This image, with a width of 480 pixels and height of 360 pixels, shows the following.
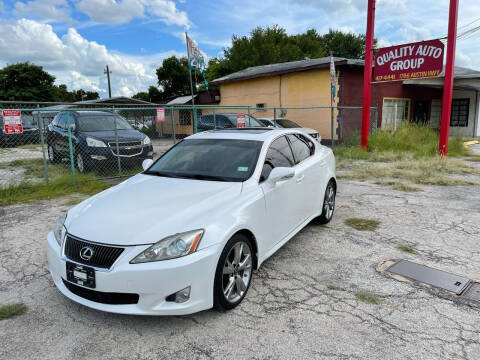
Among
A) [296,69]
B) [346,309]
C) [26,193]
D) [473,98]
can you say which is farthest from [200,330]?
[473,98]

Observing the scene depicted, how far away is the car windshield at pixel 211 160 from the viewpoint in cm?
372

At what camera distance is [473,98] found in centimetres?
2211

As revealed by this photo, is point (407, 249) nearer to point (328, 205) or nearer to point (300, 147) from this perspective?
point (328, 205)

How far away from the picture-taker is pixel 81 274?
2725 mm

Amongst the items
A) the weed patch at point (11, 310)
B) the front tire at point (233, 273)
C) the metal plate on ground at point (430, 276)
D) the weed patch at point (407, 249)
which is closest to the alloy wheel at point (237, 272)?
the front tire at point (233, 273)

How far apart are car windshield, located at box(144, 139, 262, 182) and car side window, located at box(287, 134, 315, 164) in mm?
715

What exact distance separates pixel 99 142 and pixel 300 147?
5.91m

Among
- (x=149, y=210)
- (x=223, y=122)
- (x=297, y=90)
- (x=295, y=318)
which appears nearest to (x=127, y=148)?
(x=223, y=122)

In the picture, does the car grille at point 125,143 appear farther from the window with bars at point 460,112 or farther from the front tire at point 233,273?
the window with bars at point 460,112

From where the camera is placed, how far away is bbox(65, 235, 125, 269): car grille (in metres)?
2.64

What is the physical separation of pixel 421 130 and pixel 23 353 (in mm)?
14796

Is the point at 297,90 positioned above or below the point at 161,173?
above

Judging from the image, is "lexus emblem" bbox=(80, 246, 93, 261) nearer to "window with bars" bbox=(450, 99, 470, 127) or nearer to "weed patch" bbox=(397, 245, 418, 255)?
"weed patch" bbox=(397, 245, 418, 255)

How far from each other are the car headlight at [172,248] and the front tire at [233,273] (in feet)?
0.88
